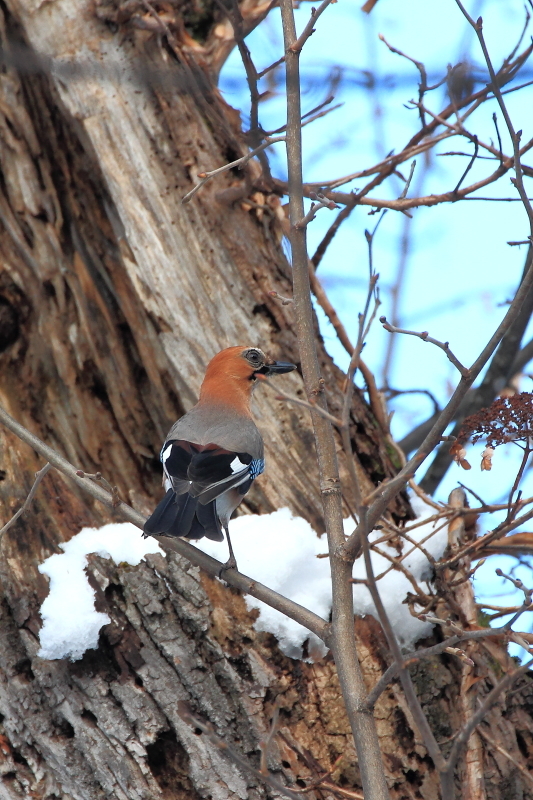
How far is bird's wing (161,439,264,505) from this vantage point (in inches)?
147

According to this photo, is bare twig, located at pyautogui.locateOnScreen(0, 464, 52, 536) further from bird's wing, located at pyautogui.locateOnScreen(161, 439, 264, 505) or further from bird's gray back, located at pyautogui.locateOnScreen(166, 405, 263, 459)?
bird's gray back, located at pyautogui.locateOnScreen(166, 405, 263, 459)

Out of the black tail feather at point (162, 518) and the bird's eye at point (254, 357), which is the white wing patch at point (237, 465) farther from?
the bird's eye at point (254, 357)

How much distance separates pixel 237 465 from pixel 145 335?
146cm

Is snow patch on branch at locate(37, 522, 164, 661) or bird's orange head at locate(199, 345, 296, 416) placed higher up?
bird's orange head at locate(199, 345, 296, 416)

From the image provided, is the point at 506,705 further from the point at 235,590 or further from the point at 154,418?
the point at 154,418

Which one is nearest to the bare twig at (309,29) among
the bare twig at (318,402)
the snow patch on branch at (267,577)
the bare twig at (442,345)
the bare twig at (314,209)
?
the bare twig at (318,402)

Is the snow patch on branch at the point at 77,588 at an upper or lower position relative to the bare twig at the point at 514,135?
lower

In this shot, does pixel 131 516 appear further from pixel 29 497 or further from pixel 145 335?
pixel 145 335

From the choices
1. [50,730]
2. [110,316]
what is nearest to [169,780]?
[50,730]

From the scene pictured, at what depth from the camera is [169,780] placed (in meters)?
3.51

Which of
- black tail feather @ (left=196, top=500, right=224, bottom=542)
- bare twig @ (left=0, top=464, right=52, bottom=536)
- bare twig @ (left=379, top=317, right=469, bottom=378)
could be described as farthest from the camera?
black tail feather @ (left=196, top=500, right=224, bottom=542)

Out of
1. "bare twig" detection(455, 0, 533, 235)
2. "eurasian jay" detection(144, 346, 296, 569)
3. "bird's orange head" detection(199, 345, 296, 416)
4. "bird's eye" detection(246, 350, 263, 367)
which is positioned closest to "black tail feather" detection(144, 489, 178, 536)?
"eurasian jay" detection(144, 346, 296, 569)

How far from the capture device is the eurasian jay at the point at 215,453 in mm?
3486

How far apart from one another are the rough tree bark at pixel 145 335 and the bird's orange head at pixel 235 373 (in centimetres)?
25
